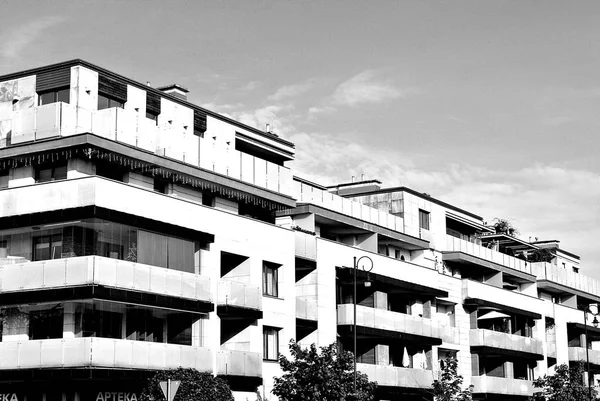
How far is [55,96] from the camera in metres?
43.2

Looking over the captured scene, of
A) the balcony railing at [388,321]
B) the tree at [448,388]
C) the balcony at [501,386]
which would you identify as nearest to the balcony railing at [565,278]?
the balcony at [501,386]

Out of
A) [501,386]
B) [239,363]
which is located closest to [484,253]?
[501,386]

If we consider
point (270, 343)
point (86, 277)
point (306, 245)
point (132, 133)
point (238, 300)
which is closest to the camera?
point (86, 277)

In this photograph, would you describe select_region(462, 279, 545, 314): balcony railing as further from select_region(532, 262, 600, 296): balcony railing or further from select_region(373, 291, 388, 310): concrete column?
select_region(373, 291, 388, 310): concrete column

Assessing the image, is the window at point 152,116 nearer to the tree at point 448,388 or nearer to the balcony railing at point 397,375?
the balcony railing at point 397,375

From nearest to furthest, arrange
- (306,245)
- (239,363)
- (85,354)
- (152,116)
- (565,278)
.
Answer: (85,354)
(152,116)
(239,363)
(306,245)
(565,278)

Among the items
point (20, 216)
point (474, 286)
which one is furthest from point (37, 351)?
point (474, 286)

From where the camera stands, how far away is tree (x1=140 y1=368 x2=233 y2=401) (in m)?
39.9

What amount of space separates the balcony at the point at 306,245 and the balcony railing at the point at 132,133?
4.61 meters

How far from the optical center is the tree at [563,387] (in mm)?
70438

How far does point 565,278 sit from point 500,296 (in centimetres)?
1930

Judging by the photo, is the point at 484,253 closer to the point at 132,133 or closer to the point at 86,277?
the point at 132,133

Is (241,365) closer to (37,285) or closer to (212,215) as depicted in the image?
(212,215)

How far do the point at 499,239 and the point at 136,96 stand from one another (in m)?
47.1
